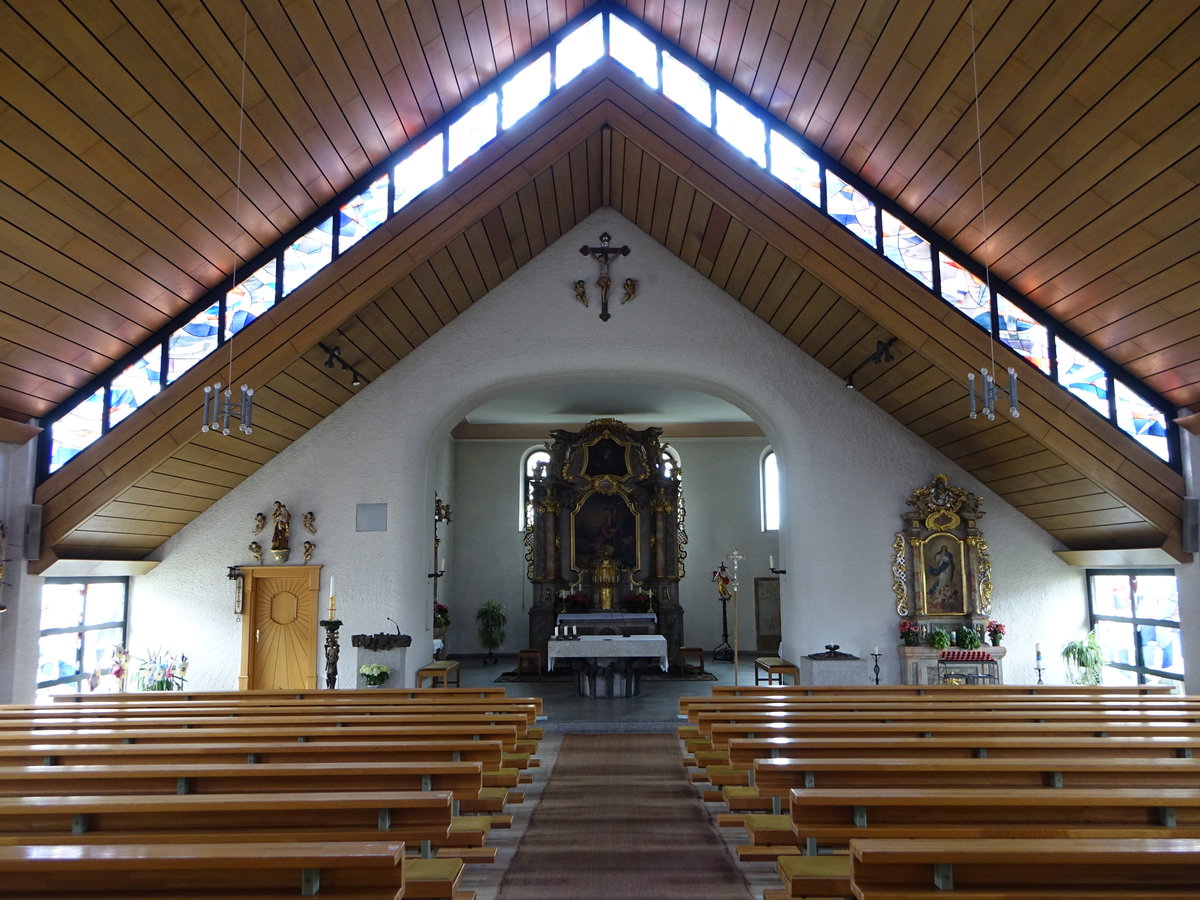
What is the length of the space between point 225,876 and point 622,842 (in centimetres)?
327

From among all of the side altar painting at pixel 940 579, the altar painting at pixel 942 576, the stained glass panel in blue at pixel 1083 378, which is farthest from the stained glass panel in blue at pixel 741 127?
the altar painting at pixel 942 576

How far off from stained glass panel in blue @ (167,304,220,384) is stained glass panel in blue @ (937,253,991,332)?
24.1 ft

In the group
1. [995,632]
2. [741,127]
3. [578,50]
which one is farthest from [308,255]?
[995,632]

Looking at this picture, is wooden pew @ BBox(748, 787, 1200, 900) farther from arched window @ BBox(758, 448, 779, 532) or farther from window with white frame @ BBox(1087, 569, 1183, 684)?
arched window @ BBox(758, 448, 779, 532)

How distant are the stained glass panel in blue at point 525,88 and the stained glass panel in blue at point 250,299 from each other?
2945 millimetres

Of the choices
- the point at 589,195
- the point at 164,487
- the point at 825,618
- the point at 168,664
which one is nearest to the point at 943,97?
the point at 589,195

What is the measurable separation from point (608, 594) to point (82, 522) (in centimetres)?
893

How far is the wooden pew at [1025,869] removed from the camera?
274 cm

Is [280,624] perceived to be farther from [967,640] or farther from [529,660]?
[967,640]

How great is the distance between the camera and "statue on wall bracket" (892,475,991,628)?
11477mm

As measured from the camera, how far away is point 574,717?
10797mm

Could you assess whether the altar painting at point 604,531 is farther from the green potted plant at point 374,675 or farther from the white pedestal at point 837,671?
the green potted plant at point 374,675

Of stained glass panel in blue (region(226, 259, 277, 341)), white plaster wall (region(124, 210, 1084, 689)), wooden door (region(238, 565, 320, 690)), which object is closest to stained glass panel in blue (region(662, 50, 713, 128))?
white plaster wall (region(124, 210, 1084, 689))

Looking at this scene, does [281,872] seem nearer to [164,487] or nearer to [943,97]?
[943,97]
